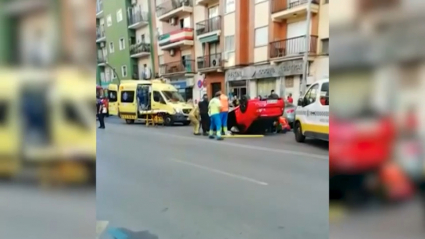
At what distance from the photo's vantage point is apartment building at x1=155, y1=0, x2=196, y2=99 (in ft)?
6.74

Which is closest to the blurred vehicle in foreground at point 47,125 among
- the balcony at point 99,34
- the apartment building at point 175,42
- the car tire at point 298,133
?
the balcony at point 99,34

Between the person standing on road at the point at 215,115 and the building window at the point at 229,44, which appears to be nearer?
the building window at the point at 229,44

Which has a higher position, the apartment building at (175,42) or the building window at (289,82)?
the apartment building at (175,42)

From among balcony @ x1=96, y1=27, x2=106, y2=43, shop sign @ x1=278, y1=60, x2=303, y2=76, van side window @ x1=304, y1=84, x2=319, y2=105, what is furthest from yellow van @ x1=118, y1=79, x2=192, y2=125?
shop sign @ x1=278, y1=60, x2=303, y2=76

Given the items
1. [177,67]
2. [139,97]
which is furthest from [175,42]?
[139,97]

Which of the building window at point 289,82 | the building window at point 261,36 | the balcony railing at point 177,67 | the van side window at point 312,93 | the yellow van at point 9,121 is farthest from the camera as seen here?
the building window at point 289,82

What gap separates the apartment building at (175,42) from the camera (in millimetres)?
2055

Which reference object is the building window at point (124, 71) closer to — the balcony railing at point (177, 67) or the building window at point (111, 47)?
the building window at point (111, 47)

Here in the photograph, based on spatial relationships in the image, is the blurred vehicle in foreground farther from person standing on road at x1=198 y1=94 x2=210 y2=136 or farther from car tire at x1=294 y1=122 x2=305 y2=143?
car tire at x1=294 y1=122 x2=305 y2=143

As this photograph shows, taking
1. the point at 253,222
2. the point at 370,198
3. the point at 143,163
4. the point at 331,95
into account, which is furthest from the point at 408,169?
the point at 143,163

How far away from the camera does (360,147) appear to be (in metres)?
0.77

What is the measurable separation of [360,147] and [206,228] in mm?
1325

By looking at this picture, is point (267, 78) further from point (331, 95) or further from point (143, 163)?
point (331, 95)

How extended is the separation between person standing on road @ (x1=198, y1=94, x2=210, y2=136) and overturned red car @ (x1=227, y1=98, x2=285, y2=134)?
1.47ft
